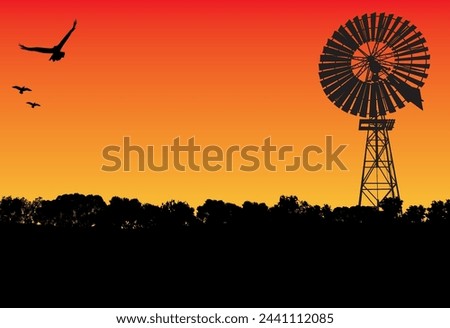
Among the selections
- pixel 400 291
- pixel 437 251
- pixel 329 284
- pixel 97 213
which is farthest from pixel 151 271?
pixel 97 213

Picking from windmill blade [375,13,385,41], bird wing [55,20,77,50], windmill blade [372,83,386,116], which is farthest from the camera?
windmill blade [375,13,385,41]

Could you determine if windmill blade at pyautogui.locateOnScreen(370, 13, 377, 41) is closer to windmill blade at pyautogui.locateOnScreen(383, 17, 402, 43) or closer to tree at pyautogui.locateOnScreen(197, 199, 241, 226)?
windmill blade at pyautogui.locateOnScreen(383, 17, 402, 43)

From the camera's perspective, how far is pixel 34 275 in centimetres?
7100

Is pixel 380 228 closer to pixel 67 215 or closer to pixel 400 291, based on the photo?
pixel 400 291

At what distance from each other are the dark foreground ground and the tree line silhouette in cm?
1413

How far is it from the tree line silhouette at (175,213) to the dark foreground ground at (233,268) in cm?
1413

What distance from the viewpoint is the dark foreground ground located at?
60219 mm

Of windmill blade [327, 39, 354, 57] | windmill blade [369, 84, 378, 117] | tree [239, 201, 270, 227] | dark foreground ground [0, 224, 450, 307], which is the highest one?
windmill blade [327, 39, 354, 57]

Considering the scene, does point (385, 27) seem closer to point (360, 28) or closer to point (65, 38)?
point (360, 28)

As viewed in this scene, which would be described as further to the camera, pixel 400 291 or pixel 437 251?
pixel 437 251

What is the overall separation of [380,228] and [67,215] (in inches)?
2721

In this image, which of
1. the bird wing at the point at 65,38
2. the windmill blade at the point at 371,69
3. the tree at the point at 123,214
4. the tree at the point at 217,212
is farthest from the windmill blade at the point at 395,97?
the tree at the point at 123,214

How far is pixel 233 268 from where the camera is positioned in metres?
75.4

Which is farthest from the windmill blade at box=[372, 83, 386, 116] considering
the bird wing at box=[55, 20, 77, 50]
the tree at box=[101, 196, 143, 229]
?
the tree at box=[101, 196, 143, 229]
